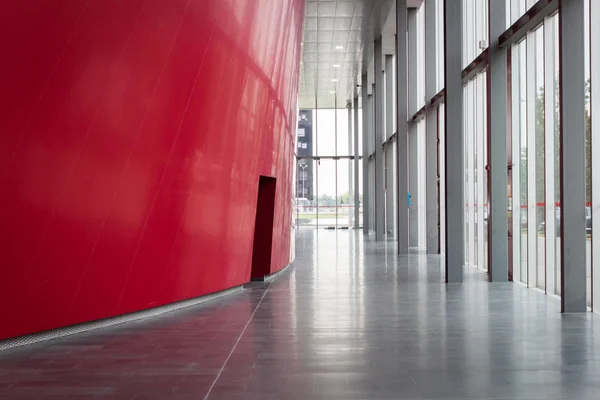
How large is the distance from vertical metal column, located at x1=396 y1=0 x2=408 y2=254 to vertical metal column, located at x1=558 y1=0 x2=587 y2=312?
9959 millimetres

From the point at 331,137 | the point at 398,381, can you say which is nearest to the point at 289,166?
the point at 398,381

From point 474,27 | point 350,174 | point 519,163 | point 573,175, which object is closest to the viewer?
point 573,175

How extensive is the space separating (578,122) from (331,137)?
3292cm

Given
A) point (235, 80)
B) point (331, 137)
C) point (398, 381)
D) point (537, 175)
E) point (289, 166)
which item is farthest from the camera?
point (331, 137)

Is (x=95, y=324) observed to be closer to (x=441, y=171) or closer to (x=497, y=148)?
(x=497, y=148)

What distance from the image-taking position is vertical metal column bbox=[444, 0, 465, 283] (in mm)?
11461

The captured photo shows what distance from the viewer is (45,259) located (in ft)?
20.4

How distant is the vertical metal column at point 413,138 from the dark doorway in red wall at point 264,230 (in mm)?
8608

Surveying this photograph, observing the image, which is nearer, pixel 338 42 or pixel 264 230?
pixel 264 230

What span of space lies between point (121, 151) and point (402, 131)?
1223cm

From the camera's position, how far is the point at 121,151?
702 centimetres

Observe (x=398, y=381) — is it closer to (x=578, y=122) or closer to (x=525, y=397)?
(x=525, y=397)

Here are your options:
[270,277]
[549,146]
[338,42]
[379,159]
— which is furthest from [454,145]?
[338,42]

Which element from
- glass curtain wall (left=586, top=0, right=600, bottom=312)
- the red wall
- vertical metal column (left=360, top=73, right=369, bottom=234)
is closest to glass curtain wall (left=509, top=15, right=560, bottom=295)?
glass curtain wall (left=586, top=0, right=600, bottom=312)
